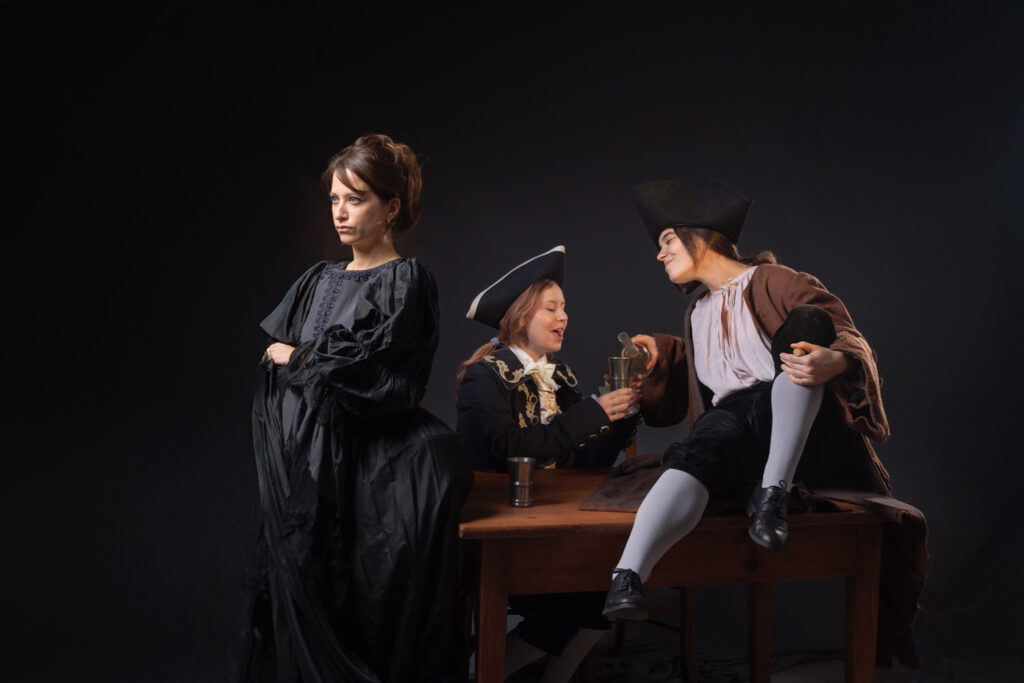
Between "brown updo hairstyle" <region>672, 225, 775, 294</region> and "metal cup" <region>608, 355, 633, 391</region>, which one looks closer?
"brown updo hairstyle" <region>672, 225, 775, 294</region>

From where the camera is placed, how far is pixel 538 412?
2.84 metres

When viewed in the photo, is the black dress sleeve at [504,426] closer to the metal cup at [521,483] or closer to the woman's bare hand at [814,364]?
the metal cup at [521,483]

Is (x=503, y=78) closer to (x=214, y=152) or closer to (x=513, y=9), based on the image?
(x=513, y=9)

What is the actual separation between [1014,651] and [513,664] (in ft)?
5.98

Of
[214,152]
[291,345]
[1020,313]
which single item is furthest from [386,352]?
[1020,313]

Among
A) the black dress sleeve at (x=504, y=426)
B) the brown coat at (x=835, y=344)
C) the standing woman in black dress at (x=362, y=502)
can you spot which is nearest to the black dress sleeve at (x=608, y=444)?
the black dress sleeve at (x=504, y=426)

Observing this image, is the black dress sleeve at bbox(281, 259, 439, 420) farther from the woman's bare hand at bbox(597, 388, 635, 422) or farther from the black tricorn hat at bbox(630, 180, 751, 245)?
the black tricorn hat at bbox(630, 180, 751, 245)

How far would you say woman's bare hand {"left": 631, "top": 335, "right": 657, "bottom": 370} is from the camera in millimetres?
2771

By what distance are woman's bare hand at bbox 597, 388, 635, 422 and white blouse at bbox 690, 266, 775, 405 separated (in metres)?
0.25

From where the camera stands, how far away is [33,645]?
2891 millimetres

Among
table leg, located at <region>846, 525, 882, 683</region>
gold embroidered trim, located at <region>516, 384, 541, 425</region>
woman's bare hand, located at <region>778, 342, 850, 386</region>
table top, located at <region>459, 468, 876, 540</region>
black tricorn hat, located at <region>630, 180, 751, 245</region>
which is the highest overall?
black tricorn hat, located at <region>630, 180, 751, 245</region>

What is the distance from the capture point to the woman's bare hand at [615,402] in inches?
106

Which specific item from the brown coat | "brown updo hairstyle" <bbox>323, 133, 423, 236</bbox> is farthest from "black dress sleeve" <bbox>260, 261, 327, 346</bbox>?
the brown coat

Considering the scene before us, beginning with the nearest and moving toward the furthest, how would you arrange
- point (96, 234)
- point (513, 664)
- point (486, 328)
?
point (513, 664) < point (96, 234) < point (486, 328)
